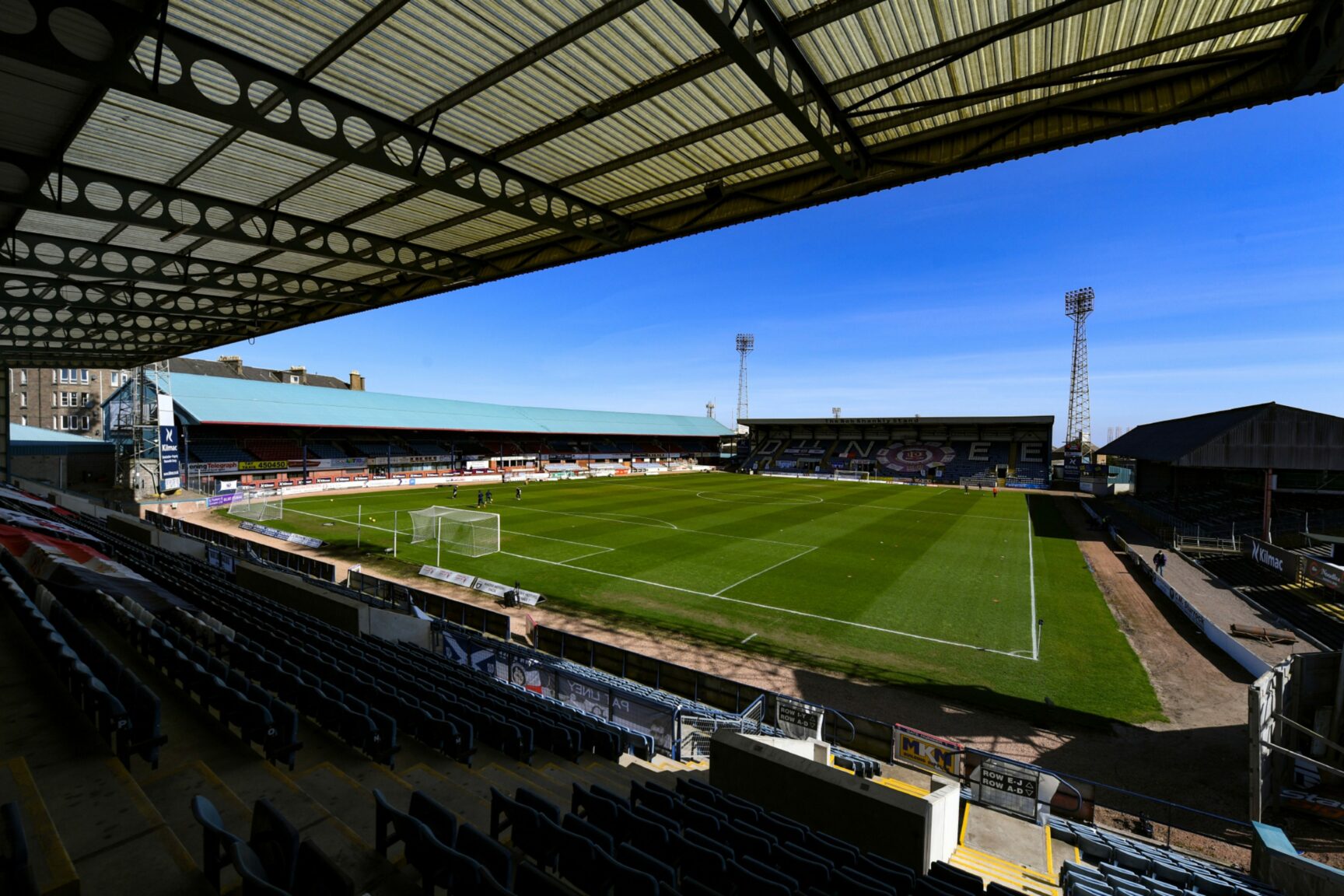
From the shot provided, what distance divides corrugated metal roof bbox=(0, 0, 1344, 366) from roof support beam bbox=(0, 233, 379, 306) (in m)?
0.74

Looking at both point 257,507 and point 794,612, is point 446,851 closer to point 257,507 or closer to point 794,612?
point 794,612

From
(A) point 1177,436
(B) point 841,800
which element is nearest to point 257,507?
(B) point 841,800

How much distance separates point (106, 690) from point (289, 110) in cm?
670

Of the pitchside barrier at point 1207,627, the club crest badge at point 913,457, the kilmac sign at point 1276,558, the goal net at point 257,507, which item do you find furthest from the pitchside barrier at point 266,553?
the club crest badge at point 913,457

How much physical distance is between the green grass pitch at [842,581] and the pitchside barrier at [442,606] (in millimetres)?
3168

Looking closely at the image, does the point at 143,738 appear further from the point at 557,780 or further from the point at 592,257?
the point at 592,257

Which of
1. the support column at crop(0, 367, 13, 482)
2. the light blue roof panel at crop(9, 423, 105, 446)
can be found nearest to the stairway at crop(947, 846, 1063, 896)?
the support column at crop(0, 367, 13, 482)

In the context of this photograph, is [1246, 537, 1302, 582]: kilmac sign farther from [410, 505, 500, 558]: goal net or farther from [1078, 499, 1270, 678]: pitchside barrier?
[410, 505, 500, 558]: goal net

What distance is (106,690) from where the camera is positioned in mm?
4297

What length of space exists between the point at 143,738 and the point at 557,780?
3848 mm

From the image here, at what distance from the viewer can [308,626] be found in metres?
10.8

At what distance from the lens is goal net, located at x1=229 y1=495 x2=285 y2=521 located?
3262 centimetres

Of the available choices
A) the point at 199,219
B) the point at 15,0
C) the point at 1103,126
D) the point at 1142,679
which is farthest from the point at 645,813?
the point at 1142,679

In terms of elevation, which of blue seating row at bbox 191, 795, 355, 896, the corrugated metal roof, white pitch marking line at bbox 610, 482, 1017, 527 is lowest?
white pitch marking line at bbox 610, 482, 1017, 527
